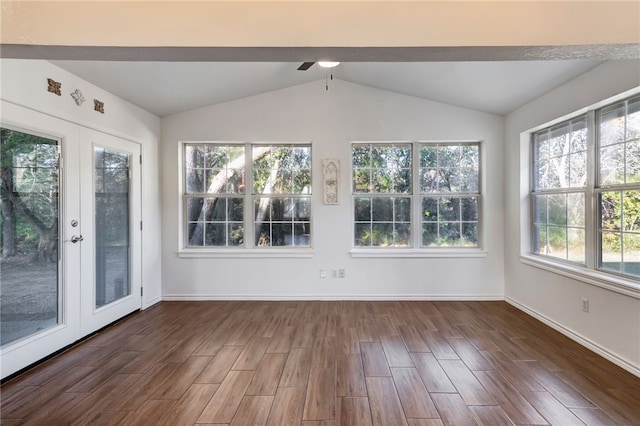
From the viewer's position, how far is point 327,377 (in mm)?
2281

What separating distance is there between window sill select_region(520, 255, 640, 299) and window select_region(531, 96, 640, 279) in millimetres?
81

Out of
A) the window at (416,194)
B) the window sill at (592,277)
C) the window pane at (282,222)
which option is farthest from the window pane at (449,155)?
the window pane at (282,222)

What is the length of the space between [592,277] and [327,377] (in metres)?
2.55

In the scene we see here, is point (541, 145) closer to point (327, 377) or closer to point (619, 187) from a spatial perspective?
point (619, 187)

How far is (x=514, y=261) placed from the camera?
389cm

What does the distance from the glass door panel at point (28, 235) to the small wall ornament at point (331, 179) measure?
286 cm

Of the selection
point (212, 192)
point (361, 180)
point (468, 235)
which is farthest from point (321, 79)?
point (468, 235)

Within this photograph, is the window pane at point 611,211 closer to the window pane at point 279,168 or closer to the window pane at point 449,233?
the window pane at point 449,233

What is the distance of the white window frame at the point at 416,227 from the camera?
13.5 ft

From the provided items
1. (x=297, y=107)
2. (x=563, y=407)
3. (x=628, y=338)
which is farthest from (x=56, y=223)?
(x=628, y=338)

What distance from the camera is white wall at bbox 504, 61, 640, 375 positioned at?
2379mm

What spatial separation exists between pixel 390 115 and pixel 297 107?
4.28 ft

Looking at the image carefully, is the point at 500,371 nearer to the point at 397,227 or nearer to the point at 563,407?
the point at 563,407

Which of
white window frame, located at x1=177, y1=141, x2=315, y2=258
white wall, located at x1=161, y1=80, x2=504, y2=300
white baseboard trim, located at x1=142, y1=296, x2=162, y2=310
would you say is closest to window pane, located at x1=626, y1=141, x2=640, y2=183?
white wall, located at x1=161, y1=80, x2=504, y2=300
